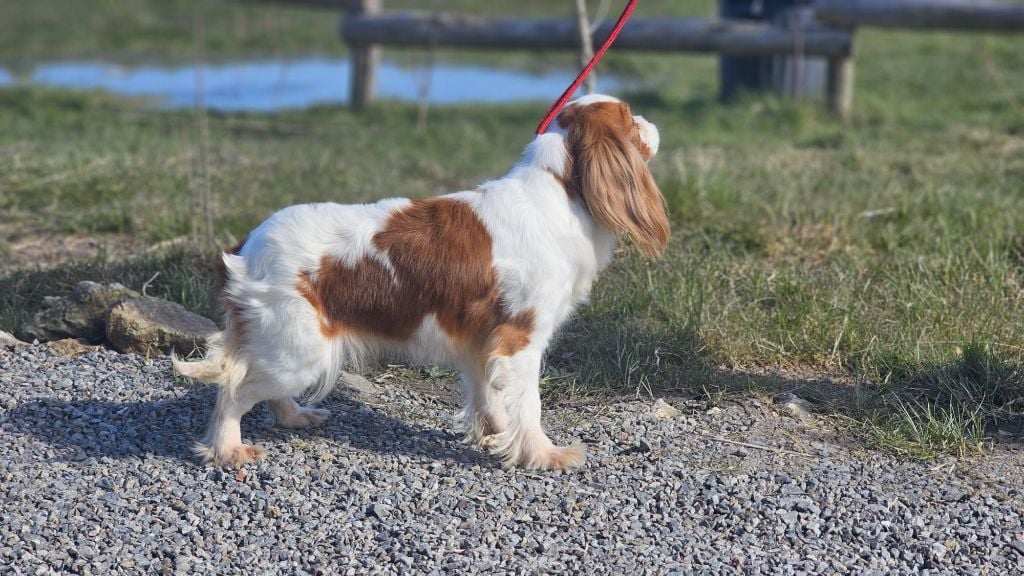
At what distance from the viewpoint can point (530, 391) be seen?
12.0 ft

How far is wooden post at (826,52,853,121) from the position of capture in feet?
32.7

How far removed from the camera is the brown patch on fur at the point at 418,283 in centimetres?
353

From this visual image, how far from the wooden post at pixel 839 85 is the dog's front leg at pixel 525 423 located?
278 inches

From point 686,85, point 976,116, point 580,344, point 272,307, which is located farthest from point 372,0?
point 272,307

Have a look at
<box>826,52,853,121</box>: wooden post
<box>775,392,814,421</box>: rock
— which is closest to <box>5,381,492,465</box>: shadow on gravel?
<box>775,392,814,421</box>: rock

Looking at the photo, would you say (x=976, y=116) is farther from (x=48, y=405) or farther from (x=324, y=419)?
(x=48, y=405)

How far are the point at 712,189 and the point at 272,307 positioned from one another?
11.7 ft

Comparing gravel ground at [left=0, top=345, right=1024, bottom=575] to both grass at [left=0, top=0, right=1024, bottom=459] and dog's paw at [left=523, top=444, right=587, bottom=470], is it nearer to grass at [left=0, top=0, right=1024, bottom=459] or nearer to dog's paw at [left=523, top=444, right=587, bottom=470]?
dog's paw at [left=523, top=444, right=587, bottom=470]

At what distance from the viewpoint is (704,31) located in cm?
1016

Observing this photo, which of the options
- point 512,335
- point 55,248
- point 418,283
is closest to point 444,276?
point 418,283

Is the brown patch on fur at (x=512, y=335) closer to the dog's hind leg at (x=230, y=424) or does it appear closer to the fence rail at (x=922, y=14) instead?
the dog's hind leg at (x=230, y=424)

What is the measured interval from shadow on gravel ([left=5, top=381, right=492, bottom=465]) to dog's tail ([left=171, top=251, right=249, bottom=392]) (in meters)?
0.32

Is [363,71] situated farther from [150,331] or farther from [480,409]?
[480,409]

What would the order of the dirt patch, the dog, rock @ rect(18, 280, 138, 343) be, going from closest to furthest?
the dog → rock @ rect(18, 280, 138, 343) → the dirt patch
